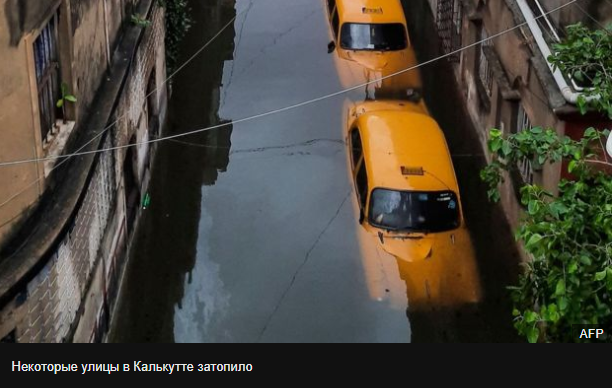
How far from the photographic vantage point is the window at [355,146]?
17442mm

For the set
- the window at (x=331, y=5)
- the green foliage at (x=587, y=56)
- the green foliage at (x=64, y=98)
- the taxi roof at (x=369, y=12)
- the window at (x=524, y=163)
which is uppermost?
the green foliage at (x=587, y=56)

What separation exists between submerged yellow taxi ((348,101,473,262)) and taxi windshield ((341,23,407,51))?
18.1 feet

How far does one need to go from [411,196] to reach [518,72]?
3290 millimetres

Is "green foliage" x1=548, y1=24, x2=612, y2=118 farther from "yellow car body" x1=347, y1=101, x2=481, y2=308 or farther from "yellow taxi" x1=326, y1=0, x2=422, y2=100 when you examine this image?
"yellow taxi" x1=326, y1=0, x2=422, y2=100

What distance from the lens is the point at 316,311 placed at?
1509 centimetres

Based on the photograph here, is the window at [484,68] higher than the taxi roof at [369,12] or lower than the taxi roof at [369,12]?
lower

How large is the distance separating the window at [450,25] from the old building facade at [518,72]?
0.17 ft

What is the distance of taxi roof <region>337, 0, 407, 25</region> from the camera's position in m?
22.2

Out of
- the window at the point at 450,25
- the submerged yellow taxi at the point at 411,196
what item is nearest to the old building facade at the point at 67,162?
the submerged yellow taxi at the point at 411,196

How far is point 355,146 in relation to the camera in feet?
58.6

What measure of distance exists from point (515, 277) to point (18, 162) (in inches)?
325

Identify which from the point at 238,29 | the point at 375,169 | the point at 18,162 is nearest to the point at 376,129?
the point at 375,169

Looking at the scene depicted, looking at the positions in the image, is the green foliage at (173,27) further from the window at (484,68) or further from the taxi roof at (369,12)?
the window at (484,68)

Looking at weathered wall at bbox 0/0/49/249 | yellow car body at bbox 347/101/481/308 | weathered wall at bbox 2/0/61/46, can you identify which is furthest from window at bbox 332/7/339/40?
weathered wall at bbox 0/0/49/249
